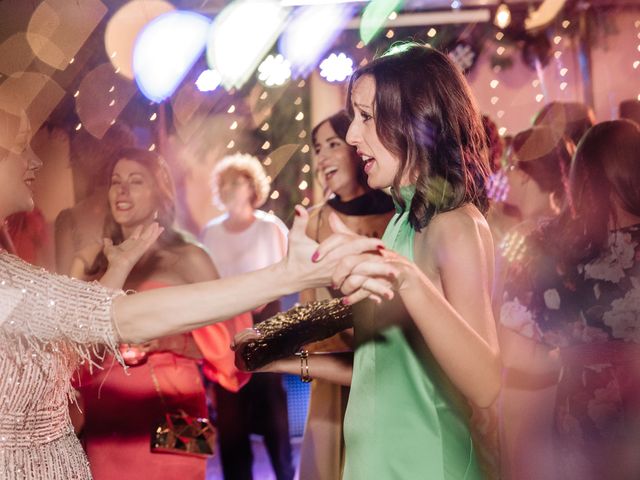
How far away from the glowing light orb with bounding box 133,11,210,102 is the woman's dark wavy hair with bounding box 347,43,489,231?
5.56 m

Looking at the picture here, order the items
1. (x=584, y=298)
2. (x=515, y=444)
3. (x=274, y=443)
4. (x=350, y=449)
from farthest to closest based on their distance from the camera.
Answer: (x=274, y=443) → (x=515, y=444) → (x=584, y=298) → (x=350, y=449)

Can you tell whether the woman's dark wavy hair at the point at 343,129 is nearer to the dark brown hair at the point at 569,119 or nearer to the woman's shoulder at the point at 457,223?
the dark brown hair at the point at 569,119

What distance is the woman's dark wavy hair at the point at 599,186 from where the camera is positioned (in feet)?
8.10

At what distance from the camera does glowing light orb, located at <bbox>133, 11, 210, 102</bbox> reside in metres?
6.80

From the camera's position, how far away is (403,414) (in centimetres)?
152

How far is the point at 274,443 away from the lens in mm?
4176

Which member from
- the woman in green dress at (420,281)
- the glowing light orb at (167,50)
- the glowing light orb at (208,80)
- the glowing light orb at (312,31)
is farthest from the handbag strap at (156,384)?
the glowing light orb at (312,31)

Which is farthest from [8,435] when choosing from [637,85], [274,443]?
[637,85]

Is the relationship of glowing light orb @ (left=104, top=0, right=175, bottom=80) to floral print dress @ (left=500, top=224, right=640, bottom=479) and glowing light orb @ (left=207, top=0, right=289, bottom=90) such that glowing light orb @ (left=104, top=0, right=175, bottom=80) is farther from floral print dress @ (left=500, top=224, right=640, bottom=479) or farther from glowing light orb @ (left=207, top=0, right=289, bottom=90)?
floral print dress @ (left=500, top=224, right=640, bottom=479)

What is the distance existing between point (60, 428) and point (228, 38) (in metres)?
6.11

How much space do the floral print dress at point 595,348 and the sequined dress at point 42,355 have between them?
5.51 ft

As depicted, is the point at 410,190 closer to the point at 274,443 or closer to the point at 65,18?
the point at 274,443

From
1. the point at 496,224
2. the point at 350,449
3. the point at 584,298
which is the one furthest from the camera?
the point at 496,224

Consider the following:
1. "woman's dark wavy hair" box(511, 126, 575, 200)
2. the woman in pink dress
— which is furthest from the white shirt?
"woman's dark wavy hair" box(511, 126, 575, 200)
